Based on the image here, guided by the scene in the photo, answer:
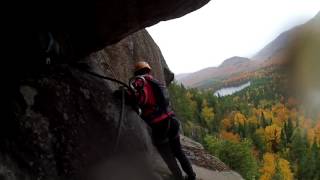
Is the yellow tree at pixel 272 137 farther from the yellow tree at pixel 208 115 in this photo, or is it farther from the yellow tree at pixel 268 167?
the yellow tree at pixel 268 167

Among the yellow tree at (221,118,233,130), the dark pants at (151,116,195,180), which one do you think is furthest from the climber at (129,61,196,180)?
the yellow tree at (221,118,233,130)

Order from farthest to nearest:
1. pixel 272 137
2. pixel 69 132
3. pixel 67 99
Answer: pixel 272 137
pixel 67 99
pixel 69 132

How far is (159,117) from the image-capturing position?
9.01m

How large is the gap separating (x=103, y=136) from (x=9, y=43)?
2.13 metres

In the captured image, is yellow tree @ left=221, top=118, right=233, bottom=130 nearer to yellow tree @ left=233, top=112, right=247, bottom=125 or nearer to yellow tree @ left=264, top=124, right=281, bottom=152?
yellow tree @ left=233, top=112, right=247, bottom=125

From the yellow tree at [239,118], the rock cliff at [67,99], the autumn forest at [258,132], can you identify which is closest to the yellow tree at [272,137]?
the autumn forest at [258,132]

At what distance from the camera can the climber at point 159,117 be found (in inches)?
347

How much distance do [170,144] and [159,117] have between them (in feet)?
1.87

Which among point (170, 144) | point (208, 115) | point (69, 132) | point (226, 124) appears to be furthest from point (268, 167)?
point (69, 132)

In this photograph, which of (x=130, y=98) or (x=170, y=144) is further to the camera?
(x=170, y=144)

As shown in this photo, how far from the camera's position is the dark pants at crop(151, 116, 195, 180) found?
8.95 m

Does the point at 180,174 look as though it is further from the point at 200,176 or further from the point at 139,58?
the point at 139,58

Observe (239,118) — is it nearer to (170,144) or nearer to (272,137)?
(272,137)

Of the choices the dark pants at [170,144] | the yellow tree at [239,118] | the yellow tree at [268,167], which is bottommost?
the yellow tree at [268,167]
